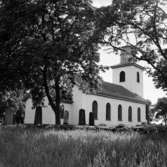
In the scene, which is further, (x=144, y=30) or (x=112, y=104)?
(x=112, y=104)

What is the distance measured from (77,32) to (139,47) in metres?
5.56

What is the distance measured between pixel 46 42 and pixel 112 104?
29426 millimetres

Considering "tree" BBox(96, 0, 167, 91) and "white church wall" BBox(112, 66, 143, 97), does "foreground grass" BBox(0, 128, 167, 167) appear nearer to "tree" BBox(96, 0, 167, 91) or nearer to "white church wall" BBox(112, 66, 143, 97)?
"tree" BBox(96, 0, 167, 91)

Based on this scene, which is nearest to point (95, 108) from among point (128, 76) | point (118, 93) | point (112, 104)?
point (112, 104)

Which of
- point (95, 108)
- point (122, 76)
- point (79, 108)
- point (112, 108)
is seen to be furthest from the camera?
point (122, 76)

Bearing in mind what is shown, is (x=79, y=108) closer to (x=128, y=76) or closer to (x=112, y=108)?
(x=112, y=108)

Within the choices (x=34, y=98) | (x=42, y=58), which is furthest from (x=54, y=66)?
Result: (x=34, y=98)

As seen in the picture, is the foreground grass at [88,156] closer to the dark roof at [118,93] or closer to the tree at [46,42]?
the tree at [46,42]

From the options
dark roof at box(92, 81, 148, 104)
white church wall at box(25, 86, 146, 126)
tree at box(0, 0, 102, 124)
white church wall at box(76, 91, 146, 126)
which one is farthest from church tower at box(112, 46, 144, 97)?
tree at box(0, 0, 102, 124)

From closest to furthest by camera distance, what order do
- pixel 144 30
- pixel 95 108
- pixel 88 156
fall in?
1. pixel 88 156
2. pixel 144 30
3. pixel 95 108

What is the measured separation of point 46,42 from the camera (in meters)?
20.1

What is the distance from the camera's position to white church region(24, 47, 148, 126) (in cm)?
4103

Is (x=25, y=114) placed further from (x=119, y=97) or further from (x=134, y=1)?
(x=134, y=1)

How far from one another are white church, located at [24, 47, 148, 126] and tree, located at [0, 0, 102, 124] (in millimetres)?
7689
